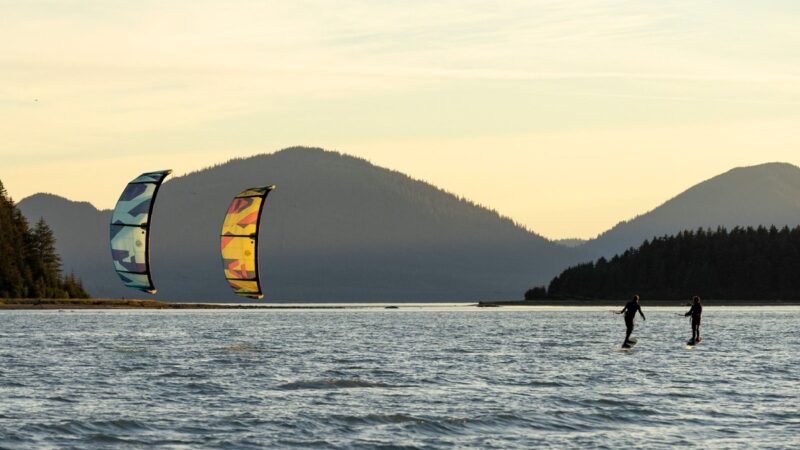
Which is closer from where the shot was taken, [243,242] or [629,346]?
[243,242]

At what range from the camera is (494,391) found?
1858 inches

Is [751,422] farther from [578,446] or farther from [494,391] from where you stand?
[494,391]

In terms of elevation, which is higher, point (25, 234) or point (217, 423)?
point (25, 234)

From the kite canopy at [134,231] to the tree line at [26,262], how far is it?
12241 centimetres

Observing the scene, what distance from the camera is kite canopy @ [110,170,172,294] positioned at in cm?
6569

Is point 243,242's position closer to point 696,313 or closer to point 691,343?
point 696,313

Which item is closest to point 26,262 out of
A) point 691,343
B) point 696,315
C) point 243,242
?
point 243,242

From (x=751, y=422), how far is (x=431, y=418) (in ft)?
29.7

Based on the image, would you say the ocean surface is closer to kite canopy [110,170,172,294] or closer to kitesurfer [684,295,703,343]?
kitesurfer [684,295,703,343]

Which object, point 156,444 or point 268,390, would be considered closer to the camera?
point 156,444

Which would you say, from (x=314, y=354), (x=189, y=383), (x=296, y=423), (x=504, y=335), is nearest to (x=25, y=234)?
(x=504, y=335)

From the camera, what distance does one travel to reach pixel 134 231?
219ft

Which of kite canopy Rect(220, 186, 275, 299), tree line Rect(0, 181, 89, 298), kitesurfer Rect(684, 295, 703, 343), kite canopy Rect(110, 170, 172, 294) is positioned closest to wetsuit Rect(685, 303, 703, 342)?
kitesurfer Rect(684, 295, 703, 343)

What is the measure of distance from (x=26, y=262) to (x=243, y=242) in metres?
128
